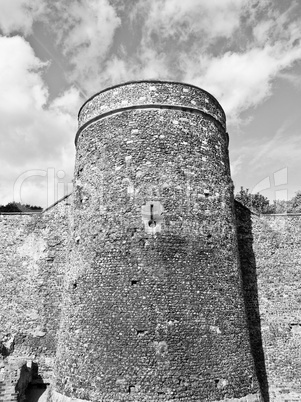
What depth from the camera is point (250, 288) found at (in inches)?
491

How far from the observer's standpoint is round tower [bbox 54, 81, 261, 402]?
8.46m

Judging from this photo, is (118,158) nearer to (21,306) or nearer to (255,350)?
(21,306)

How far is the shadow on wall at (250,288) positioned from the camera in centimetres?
1143

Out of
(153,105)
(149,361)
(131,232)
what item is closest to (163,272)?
(131,232)

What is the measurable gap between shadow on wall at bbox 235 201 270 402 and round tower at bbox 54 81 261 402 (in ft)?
7.41

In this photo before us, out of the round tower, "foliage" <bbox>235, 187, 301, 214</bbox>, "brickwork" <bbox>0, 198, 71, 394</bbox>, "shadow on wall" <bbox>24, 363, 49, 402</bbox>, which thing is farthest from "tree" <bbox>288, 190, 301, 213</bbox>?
"shadow on wall" <bbox>24, 363, 49, 402</bbox>

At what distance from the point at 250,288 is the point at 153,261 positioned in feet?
16.8

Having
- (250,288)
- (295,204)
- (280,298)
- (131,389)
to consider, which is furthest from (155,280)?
(295,204)

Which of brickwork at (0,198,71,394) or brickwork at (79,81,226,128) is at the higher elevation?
brickwork at (79,81,226,128)

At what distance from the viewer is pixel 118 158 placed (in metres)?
10.3

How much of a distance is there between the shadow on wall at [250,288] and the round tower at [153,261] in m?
2.26

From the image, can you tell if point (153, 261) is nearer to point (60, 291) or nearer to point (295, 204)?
point (60, 291)

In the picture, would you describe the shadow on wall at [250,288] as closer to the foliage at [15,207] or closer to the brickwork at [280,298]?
the brickwork at [280,298]

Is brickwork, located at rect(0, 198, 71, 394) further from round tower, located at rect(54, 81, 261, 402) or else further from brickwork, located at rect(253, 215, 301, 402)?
brickwork, located at rect(253, 215, 301, 402)
